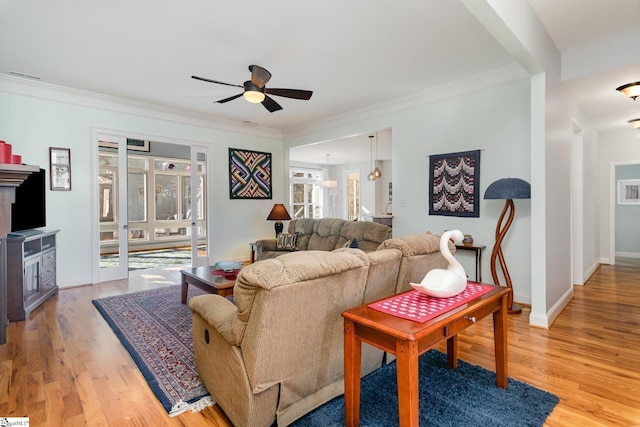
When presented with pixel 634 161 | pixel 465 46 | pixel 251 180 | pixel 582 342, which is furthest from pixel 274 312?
pixel 634 161

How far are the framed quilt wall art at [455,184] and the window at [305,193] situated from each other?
20.4ft

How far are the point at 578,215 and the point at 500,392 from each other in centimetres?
372

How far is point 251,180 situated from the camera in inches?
256

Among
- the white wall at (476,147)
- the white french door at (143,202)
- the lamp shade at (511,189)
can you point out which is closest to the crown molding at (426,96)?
the white wall at (476,147)

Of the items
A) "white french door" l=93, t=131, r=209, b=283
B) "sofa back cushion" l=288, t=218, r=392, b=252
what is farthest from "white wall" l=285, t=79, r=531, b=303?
"white french door" l=93, t=131, r=209, b=283

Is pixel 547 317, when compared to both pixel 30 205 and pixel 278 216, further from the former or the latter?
pixel 30 205

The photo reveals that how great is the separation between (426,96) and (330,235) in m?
2.40

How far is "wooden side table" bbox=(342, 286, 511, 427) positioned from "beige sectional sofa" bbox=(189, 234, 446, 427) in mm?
193

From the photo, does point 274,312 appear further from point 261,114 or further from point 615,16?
point 261,114

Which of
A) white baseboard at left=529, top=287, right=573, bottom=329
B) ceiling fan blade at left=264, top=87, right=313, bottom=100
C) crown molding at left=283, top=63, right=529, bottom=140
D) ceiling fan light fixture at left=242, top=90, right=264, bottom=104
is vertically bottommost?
white baseboard at left=529, top=287, right=573, bottom=329

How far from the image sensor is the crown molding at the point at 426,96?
3654mm

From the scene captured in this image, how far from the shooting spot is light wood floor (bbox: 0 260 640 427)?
179 centimetres

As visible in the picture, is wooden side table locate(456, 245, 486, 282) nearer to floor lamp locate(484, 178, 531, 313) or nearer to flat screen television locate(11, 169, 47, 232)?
floor lamp locate(484, 178, 531, 313)

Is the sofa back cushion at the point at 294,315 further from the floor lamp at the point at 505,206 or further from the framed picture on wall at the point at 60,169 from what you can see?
the framed picture on wall at the point at 60,169
